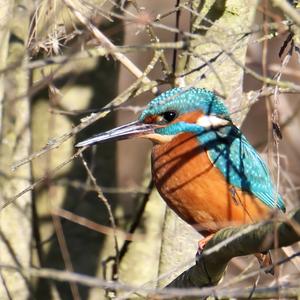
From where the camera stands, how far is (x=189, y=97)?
418cm

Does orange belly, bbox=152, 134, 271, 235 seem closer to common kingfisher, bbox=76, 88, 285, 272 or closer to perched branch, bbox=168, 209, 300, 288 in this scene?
common kingfisher, bbox=76, 88, 285, 272

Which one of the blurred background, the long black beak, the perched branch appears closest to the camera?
the perched branch

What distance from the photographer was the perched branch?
2.42 m

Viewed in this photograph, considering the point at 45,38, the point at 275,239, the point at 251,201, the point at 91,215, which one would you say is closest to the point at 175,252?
the point at 251,201

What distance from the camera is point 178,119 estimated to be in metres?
4.17

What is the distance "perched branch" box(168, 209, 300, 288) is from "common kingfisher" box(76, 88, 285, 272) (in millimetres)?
505

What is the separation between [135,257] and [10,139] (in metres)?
1.15

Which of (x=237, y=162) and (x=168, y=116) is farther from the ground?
(x=168, y=116)

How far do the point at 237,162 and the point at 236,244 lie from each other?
1290 millimetres

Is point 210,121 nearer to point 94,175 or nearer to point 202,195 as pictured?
point 202,195

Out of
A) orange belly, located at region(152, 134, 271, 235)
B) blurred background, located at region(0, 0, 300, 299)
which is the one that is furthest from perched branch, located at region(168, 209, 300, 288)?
blurred background, located at region(0, 0, 300, 299)

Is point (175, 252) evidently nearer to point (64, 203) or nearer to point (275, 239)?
point (64, 203)

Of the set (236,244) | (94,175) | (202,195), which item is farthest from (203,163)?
(94,175)

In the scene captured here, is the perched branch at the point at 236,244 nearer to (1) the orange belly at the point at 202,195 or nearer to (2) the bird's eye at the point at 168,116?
(1) the orange belly at the point at 202,195
